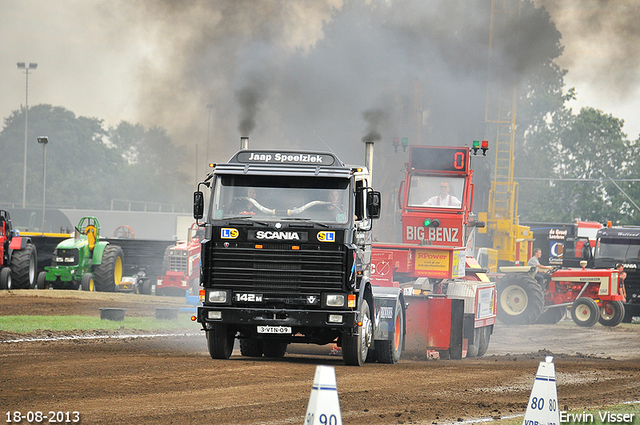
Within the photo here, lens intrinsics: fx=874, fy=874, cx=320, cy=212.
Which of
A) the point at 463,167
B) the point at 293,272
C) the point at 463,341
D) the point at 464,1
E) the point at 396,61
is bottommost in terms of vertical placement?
the point at 463,341

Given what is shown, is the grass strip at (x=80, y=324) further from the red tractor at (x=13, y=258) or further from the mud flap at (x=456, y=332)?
the red tractor at (x=13, y=258)

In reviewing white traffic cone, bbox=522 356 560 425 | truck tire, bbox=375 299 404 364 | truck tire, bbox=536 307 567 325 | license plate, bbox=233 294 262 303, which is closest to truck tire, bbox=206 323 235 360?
license plate, bbox=233 294 262 303

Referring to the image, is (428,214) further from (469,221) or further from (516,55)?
(516,55)

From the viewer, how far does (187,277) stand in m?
30.6

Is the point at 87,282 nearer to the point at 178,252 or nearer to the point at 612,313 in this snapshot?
the point at 178,252

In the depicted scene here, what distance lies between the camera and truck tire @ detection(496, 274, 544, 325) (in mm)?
25516

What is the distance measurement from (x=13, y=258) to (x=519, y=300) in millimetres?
16312

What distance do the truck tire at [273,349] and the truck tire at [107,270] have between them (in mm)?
16354

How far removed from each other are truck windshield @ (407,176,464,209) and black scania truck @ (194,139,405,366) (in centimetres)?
777

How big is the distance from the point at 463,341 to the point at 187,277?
16038 mm

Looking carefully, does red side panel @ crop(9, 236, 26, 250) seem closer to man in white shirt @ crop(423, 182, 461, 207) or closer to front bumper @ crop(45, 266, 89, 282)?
front bumper @ crop(45, 266, 89, 282)

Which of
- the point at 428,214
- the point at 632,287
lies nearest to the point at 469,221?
the point at 428,214

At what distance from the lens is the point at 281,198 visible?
39.5 feet

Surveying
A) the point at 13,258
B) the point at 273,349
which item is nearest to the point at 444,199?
the point at 273,349
